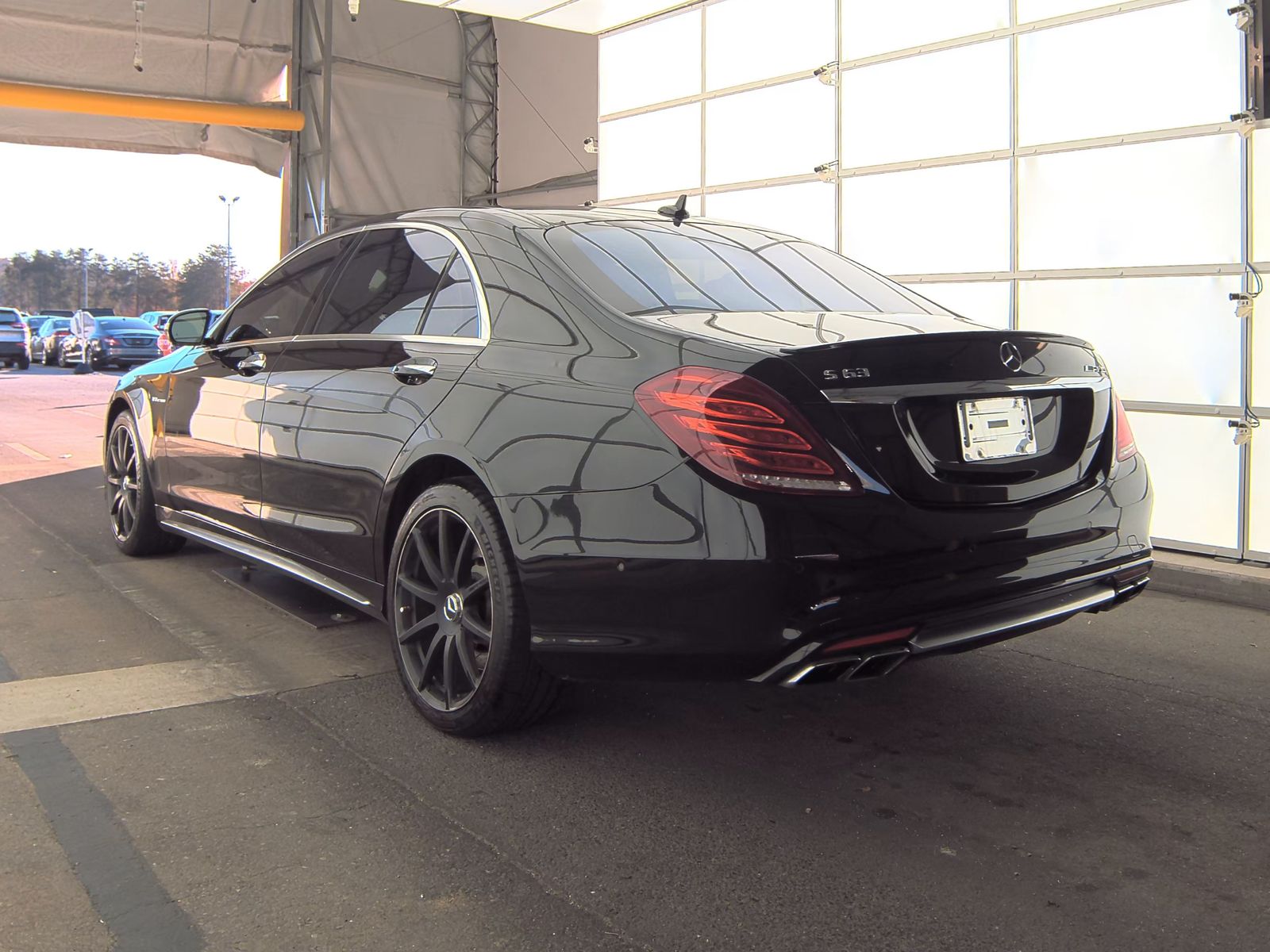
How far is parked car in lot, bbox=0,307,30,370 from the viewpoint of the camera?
1250 inches

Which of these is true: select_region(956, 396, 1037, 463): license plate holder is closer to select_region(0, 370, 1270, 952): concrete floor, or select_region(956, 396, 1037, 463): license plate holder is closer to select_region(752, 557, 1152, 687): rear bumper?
select_region(752, 557, 1152, 687): rear bumper

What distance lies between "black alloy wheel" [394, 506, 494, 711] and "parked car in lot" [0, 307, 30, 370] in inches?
1270

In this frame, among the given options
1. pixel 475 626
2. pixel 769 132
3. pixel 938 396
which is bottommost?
pixel 475 626

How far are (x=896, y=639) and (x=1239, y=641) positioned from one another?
2807 millimetres

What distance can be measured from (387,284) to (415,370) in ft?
1.95

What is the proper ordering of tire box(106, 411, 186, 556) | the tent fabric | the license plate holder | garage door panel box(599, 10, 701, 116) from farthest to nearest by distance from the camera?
1. the tent fabric
2. garage door panel box(599, 10, 701, 116)
3. tire box(106, 411, 186, 556)
4. the license plate holder

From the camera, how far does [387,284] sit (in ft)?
13.9

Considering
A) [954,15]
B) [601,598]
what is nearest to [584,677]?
[601,598]

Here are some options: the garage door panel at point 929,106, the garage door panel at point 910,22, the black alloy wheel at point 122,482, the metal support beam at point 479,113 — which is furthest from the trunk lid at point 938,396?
the metal support beam at point 479,113

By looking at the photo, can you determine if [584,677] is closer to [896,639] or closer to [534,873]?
[534,873]

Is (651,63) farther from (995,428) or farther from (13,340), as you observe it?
(13,340)

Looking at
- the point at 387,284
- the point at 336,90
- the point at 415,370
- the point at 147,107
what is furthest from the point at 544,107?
the point at 415,370

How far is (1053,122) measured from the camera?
733 centimetres

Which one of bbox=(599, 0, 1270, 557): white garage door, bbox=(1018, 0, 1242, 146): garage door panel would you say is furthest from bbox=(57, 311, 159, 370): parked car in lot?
bbox=(1018, 0, 1242, 146): garage door panel
